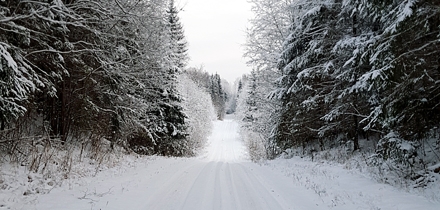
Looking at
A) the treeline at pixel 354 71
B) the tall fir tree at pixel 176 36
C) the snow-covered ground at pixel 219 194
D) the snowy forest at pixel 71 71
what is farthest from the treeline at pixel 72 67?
the treeline at pixel 354 71

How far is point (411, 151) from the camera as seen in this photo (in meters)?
6.21

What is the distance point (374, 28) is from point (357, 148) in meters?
4.49

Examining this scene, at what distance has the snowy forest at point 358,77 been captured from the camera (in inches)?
239

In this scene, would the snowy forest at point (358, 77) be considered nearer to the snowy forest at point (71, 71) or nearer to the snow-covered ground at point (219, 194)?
the snow-covered ground at point (219, 194)

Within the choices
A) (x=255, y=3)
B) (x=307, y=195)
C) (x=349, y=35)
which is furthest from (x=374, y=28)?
(x=255, y=3)

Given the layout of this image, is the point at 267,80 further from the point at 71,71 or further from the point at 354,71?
the point at 71,71

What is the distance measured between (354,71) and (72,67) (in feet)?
31.8

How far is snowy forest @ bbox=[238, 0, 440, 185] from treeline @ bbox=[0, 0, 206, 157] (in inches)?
237

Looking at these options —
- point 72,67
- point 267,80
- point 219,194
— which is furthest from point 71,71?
point 267,80

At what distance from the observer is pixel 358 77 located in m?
9.70

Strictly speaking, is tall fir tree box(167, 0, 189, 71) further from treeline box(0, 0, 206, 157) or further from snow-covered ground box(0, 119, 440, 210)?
snow-covered ground box(0, 119, 440, 210)

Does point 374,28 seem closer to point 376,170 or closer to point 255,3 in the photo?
point 376,170

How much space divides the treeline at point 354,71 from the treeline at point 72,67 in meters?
5.98

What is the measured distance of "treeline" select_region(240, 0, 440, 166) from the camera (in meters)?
6.07
